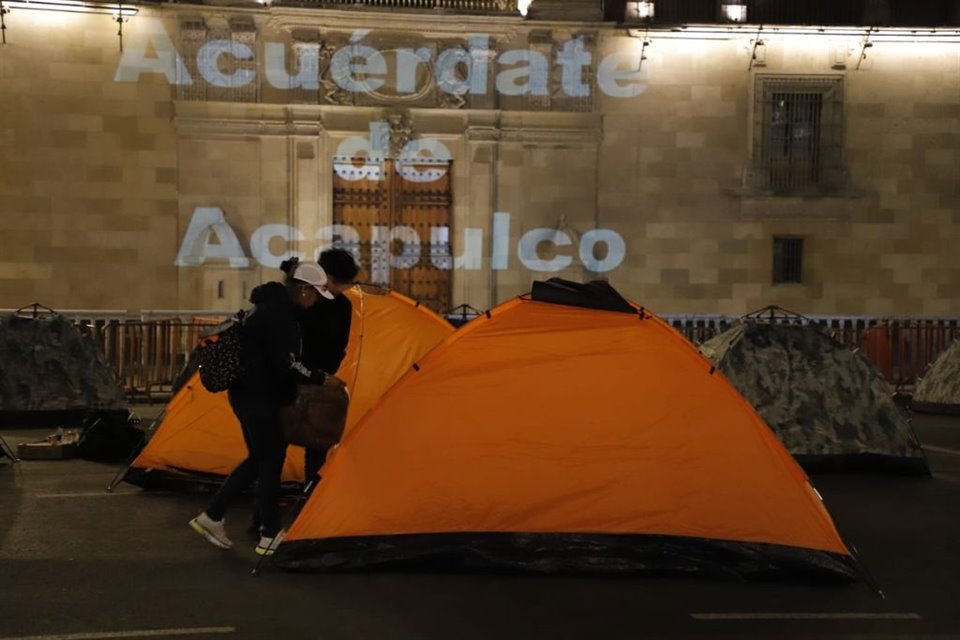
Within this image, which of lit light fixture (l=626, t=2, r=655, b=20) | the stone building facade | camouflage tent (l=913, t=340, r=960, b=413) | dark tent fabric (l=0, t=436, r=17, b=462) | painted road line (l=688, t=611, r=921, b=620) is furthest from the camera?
lit light fixture (l=626, t=2, r=655, b=20)

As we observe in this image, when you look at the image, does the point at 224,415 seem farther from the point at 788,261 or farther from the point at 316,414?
the point at 788,261

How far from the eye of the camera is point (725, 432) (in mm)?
7684

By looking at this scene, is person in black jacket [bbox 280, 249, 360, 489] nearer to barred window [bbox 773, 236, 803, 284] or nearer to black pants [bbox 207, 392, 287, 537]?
black pants [bbox 207, 392, 287, 537]

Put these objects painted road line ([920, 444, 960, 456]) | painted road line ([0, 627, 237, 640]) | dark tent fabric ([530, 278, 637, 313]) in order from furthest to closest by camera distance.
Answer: painted road line ([920, 444, 960, 456])
dark tent fabric ([530, 278, 637, 313])
painted road line ([0, 627, 237, 640])

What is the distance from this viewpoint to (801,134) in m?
23.9

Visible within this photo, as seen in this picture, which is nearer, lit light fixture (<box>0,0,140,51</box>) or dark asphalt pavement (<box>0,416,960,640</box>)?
dark asphalt pavement (<box>0,416,960,640</box>)

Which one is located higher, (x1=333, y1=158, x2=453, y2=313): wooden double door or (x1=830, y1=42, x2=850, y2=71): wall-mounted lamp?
(x1=830, y1=42, x2=850, y2=71): wall-mounted lamp

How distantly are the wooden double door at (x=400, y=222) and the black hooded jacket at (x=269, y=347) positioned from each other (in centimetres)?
1499

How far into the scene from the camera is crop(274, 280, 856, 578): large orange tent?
739 cm

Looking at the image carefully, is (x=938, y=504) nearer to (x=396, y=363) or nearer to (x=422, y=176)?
(x=396, y=363)

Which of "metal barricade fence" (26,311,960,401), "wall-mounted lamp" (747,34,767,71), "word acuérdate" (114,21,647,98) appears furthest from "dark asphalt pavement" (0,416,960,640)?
"wall-mounted lamp" (747,34,767,71)

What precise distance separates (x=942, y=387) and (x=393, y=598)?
13086mm

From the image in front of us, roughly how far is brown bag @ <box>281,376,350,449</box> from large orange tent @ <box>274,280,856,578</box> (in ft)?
1.63

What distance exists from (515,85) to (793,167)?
19.8 feet
